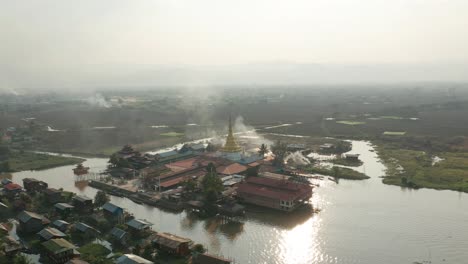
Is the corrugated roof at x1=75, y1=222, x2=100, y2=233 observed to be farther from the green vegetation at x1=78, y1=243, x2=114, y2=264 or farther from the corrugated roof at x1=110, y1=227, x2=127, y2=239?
the green vegetation at x1=78, y1=243, x2=114, y2=264

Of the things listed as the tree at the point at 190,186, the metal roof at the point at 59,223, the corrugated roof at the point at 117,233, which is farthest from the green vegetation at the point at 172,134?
the corrugated roof at the point at 117,233

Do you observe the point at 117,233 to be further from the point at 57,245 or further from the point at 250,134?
the point at 250,134

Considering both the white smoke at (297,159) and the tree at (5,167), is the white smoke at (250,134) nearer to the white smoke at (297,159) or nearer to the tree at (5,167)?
the white smoke at (297,159)

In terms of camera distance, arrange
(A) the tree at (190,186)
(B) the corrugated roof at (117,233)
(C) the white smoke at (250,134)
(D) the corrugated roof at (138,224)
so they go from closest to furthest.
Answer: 1. (B) the corrugated roof at (117,233)
2. (D) the corrugated roof at (138,224)
3. (A) the tree at (190,186)
4. (C) the white smoke at (250,134)

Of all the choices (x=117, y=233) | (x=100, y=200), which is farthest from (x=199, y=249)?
(x=100, y=200)

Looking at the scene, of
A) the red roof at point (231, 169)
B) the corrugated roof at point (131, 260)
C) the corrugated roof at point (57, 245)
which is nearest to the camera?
the corrugated roof at point (131, 260)

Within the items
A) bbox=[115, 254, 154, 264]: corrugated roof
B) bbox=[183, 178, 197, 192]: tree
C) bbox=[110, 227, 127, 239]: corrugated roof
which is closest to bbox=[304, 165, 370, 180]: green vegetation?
bbox=[183, 178, 197, 192]: tree

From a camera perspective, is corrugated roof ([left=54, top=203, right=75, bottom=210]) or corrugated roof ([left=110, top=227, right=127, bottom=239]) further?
corrugated roof ([left=54, top=203, right=75, bottom=210])
